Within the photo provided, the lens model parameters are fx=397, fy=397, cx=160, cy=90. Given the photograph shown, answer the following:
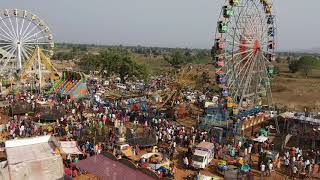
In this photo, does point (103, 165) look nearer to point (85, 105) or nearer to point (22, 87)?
point (85, 105)

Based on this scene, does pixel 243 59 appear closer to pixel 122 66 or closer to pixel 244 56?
pixel 244 56

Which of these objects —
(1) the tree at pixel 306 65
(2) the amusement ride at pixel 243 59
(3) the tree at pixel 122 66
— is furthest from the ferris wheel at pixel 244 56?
(1) the tree at pixel 306 65

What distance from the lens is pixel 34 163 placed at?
14.4 m

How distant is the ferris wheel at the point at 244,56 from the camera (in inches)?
1134

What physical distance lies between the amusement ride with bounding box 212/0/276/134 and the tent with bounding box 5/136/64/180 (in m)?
15.8

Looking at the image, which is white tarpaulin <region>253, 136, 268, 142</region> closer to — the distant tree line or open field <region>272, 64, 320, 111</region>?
open field <region>272, 64, 320, 111</region>

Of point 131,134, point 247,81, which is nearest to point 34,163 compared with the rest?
point 131,134

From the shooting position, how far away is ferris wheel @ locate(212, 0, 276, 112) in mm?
28812

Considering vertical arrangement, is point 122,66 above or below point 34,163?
A: above

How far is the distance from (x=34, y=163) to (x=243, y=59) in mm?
19856

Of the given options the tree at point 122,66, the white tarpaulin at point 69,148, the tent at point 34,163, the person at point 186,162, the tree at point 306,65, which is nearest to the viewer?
the tent at point 34,163

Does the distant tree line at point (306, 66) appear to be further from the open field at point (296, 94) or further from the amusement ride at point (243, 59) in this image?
the amusement ride at point (243, 59)

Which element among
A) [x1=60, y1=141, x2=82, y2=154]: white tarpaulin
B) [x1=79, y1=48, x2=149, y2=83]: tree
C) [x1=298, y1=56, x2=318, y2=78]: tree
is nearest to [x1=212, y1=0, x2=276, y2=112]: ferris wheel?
[x1=60, y1=141, x2=82, y2=154]: white tarpaulin

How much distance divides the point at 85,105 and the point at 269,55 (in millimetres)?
16586
